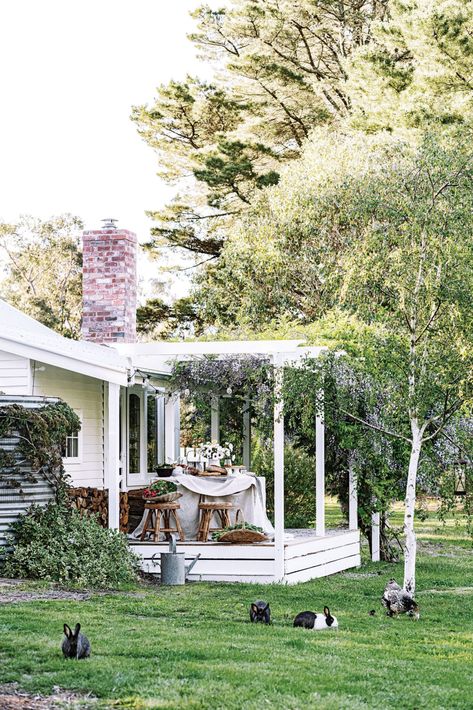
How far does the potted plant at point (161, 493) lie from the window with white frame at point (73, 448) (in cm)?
98

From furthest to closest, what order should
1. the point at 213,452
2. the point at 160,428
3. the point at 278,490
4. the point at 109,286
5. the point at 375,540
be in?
the point at 375,540, the point at 160,428, the point at 109,286, the point at 213,452, the point at 278,490

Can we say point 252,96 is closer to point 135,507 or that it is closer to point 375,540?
point 375,540

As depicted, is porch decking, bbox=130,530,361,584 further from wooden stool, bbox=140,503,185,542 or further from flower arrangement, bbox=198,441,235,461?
flower arrangement, bbox=198,441,235,461

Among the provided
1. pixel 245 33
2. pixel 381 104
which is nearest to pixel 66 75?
pixel 245 33

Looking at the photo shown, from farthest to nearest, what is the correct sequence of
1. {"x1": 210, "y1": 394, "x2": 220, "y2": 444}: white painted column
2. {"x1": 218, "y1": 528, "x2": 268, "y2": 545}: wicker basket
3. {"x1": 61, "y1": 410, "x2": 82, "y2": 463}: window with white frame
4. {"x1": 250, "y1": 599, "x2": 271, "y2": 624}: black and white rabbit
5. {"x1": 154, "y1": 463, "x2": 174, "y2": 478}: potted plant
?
{"x1": 210, "y1": 394, "x2": 220, "y2": 444}: white painted column → {"x1": 154, "y1": 463, "x2": 174, "y2": 478}: potted plant → {"x1": 61, "y1": 410, "x2": 82, "y2": 463}: window with white frame → {"x1": 218, "y1": 528, "x2": 268, "y2": 545}: wicker basket → {"x1": 250, "y1": 599, "x2": 271, "y2": 624}: black and white rabbit

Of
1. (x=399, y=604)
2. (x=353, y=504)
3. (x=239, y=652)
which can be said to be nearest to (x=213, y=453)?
(x=353, y=504)

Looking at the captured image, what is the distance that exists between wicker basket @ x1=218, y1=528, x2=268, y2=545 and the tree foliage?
2535cm

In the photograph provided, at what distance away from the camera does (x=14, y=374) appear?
13.4 m

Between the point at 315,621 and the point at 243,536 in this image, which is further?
the point at 243,536

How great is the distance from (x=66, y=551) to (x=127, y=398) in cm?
363

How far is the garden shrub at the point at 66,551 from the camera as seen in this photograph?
12273 millimetres

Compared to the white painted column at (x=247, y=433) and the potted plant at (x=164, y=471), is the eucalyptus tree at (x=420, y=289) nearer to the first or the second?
the potted plant at (x=164, y=471)

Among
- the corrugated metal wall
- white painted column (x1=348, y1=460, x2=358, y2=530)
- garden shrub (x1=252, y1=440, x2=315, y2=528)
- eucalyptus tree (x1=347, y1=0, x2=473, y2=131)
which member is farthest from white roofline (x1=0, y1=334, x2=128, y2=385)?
eucalyptus tree (x1=347, y1=0, x2=473, y2=131)

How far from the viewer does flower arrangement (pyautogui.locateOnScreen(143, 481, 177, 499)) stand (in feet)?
46.8
